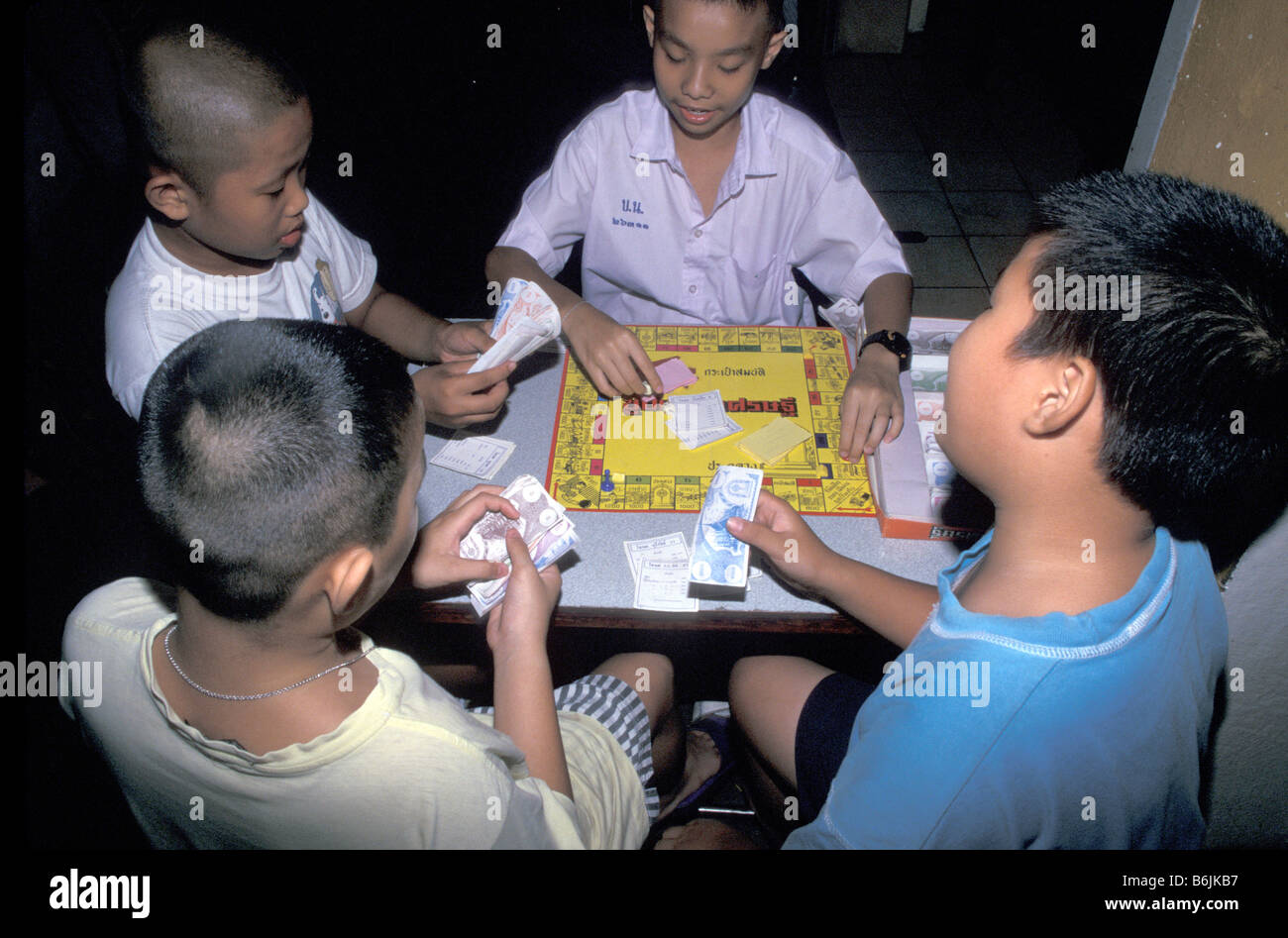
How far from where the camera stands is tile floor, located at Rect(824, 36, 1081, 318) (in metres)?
4.08

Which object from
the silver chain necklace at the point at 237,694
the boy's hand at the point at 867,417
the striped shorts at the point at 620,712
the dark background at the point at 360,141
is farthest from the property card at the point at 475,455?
the dark background at the point at 360,141

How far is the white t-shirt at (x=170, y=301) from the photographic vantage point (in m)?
1.56

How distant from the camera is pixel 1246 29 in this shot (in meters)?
1.32

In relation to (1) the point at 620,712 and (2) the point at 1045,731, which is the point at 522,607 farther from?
(2) the point at 1045,731

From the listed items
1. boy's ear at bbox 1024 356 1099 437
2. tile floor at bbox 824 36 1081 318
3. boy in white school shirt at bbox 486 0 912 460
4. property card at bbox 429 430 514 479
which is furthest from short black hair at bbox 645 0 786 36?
tile floor at bbox 824 36 1081 318

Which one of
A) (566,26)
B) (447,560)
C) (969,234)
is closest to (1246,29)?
(447,560)

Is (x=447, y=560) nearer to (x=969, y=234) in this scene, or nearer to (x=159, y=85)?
(x=159, y=85)

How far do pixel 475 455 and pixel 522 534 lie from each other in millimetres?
313

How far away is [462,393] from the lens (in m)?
1.64

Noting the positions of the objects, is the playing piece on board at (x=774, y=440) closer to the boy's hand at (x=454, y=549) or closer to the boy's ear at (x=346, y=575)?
the boy's hand at (x=454, y=549)

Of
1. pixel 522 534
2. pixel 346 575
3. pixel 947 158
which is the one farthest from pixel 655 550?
pixel 947 158
